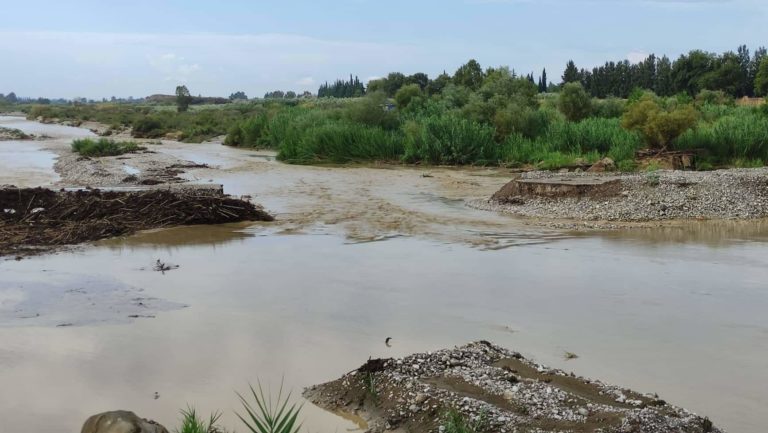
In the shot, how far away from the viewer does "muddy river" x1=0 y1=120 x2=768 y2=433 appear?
6.39 metres

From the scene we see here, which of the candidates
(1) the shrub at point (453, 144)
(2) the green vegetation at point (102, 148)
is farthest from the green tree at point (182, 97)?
(1) the shrub at point (453, 144)

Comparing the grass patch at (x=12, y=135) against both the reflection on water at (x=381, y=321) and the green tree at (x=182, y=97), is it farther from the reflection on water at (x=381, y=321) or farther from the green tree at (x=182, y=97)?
the green tree at (x=182, y=97)

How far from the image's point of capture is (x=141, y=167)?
25.8m

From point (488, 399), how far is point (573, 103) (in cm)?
3313

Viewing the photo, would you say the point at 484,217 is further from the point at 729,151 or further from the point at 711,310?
the point at 729,151

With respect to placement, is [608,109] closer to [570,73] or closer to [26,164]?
[26,164]

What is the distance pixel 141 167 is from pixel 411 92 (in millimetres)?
23858

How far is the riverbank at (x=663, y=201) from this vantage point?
1555 centimetres

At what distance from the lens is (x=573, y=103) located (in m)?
36.8

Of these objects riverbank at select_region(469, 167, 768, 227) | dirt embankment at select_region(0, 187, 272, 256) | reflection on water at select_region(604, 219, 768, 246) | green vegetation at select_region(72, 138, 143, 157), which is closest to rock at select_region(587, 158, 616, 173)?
riverbank at select_region(469, 167, 768, 227)

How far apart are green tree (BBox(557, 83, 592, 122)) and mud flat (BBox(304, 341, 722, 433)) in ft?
104

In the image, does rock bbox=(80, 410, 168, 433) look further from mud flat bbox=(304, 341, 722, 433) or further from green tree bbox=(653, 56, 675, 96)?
green tree bbox=(653, 56, 675, 96)

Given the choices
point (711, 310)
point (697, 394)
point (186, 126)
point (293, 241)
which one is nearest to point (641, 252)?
point (711, 310)

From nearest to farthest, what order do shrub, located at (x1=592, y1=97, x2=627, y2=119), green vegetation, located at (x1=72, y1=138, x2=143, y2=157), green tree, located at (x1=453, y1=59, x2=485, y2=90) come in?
green vegetation, located at (x1=72, y1=138, x2=143, y2=157) → shrub, located at (x1=592, y1=97, x2=627, y2=119) → green tree, located at (x1=453, y1=59, x2=485, y2=90)
